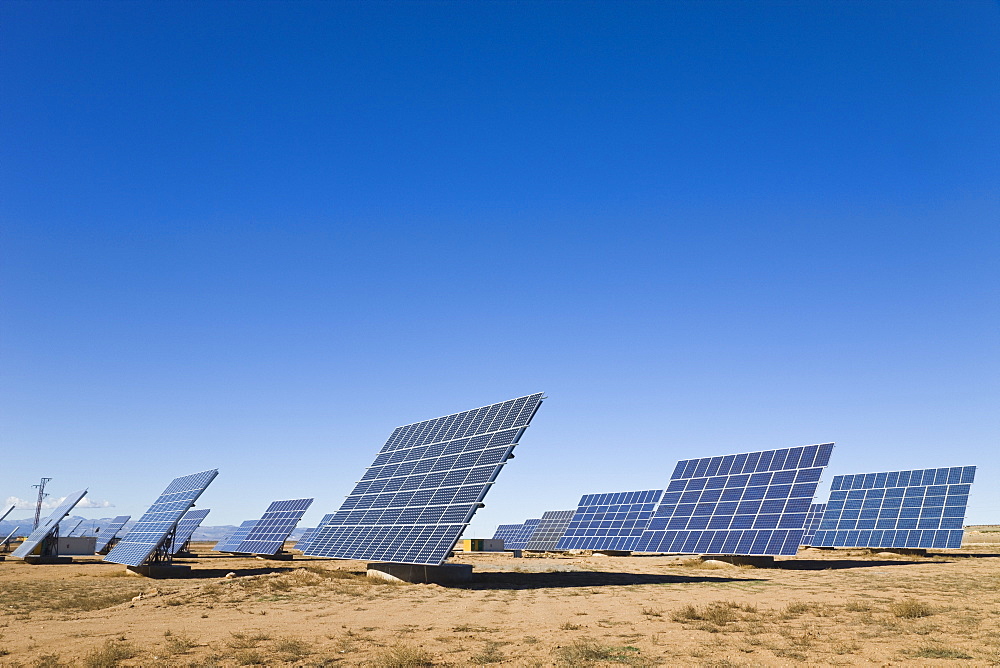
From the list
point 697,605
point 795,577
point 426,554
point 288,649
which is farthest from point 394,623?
point 795,577

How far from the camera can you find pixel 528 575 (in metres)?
37.6

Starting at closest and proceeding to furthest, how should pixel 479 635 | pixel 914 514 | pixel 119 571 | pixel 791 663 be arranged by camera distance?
Result: pixel 791 663
pixel 479 635
pixel 119 571
pixel 914 514

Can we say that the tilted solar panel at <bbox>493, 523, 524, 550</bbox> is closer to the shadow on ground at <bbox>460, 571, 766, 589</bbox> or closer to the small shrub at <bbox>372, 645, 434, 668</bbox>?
the shadow on ground at <bbox>460, 571, 766, 589</bbox>

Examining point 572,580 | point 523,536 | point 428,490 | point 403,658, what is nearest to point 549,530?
point 523,536

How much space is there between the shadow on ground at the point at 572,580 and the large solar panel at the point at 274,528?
92.2 feet

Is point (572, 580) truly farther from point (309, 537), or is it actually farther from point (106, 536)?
point (106, 536)

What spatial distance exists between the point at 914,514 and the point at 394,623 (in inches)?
2074

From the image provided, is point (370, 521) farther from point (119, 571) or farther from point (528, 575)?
point (119, 571)

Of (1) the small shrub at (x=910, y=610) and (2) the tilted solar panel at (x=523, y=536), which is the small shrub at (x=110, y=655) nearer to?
(1) the small shrub at (x=910, y=610)

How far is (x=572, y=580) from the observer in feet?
112

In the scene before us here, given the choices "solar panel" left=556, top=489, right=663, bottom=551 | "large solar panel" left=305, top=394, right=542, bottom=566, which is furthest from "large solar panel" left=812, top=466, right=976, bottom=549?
"large solar panel" left=305, top=394, right=542, bottom=566

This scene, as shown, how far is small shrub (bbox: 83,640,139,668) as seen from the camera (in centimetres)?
1465

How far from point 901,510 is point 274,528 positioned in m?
53.0

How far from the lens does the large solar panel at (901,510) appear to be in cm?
5412
